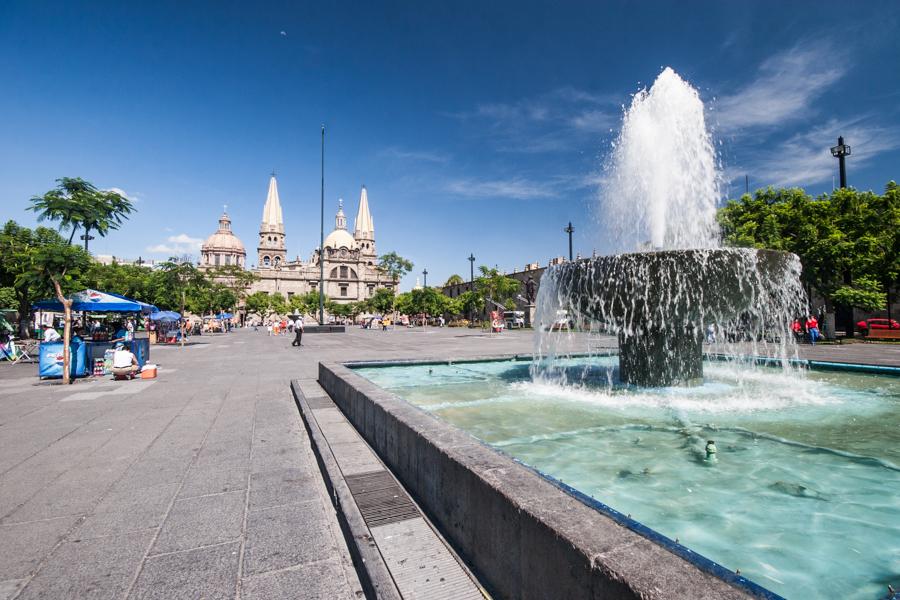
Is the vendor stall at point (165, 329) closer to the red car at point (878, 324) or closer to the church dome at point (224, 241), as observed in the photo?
the red car at point (878, 324)

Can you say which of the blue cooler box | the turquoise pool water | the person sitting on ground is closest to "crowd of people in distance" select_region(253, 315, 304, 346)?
the blue cooler box

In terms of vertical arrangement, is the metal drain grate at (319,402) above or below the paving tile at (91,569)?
above

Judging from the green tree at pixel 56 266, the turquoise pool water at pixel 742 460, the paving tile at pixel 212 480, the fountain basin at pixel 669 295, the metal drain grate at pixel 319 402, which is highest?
the green tree at pixel 56 266

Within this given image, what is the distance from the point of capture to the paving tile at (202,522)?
2.87 m

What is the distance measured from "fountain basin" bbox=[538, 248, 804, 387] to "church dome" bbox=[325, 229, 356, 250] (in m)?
120

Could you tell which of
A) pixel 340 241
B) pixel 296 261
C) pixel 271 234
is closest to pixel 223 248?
pixel 271 234

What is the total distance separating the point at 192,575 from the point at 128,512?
1.23m

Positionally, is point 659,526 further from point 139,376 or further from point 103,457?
point 139,376

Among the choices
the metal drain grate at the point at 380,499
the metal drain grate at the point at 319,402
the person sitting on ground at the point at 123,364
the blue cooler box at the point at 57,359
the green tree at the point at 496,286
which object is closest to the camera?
the metal drain grate at the point at 380,499

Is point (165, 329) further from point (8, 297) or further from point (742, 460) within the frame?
point (742, 460)

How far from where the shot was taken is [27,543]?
2.85 m

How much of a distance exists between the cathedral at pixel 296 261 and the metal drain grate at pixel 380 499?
368 feet

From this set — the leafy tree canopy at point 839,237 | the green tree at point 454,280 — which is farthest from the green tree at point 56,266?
the green tree at point 454,280

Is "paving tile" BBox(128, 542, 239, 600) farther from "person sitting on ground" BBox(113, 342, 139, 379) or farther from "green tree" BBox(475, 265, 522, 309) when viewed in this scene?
"green tree" BBox(475, 265, 522, 309)
